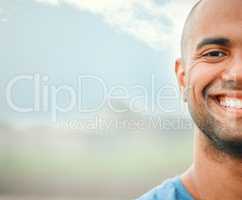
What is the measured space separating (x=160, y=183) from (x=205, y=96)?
43 cm

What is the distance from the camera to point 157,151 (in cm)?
132

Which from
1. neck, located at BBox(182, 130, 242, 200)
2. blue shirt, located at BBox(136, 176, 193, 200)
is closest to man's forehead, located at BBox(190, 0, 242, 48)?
neck, located at BBox(182, 130, 242, 200)

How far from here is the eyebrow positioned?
1.06 m

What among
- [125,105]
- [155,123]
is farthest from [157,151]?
[125,105]

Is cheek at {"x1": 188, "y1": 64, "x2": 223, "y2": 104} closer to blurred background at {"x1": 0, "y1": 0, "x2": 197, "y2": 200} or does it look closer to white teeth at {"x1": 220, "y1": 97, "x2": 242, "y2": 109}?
white teeth at {"x1": 220, "y1": 97, "x2": 242, "y2": 109}

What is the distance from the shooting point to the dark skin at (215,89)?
1048 millimetres

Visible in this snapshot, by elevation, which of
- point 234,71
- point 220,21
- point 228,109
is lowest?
point 228,109

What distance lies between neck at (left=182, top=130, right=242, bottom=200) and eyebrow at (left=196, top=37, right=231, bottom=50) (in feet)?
0.91

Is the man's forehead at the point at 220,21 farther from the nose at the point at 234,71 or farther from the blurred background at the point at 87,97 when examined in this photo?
the blurred background at the point at 87,97

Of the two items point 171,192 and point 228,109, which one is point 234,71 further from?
point 171,192

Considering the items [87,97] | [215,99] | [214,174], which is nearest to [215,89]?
[215,99]

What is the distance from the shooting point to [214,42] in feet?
3.53

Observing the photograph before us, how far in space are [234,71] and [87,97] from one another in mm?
535

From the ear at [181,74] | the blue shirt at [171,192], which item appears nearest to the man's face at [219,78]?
the ear at [181,74]
